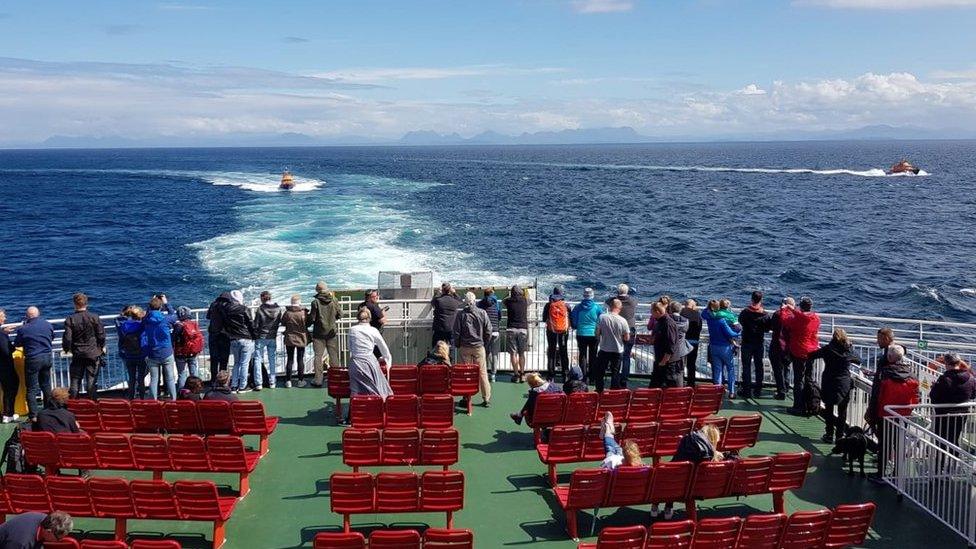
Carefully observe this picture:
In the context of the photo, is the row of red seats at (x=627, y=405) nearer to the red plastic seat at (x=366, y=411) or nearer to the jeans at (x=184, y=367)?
the red plastic seat at (x=366, y=411)

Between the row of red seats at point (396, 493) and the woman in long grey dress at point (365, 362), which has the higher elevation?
the woman in long grey dress at point (365, 362)

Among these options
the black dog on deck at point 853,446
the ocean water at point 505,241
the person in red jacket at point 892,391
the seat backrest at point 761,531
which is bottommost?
the ocean water at point 505,241

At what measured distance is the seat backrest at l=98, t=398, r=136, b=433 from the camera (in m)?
10.4

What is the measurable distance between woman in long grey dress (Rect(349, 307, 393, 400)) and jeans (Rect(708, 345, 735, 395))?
5.46 metres

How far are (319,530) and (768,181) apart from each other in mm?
127578

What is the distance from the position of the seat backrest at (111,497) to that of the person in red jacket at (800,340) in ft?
31.1

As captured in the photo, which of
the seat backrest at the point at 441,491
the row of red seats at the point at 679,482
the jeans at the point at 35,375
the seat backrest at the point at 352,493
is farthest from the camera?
the jeans at the point at 35,375

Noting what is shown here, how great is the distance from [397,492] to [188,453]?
257cm

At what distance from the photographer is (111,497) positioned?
795cm

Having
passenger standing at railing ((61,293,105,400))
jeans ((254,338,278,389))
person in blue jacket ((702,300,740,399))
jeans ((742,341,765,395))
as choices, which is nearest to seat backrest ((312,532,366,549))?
passenger standing at railing ((61,293,105,400))

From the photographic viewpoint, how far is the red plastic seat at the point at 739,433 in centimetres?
990

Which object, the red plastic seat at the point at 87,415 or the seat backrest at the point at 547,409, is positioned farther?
the seat backrest at the point at 547,409

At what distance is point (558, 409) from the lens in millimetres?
10555

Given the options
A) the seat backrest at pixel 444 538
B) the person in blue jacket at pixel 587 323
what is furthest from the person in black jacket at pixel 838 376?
the seat backrest at pixel 444 538
